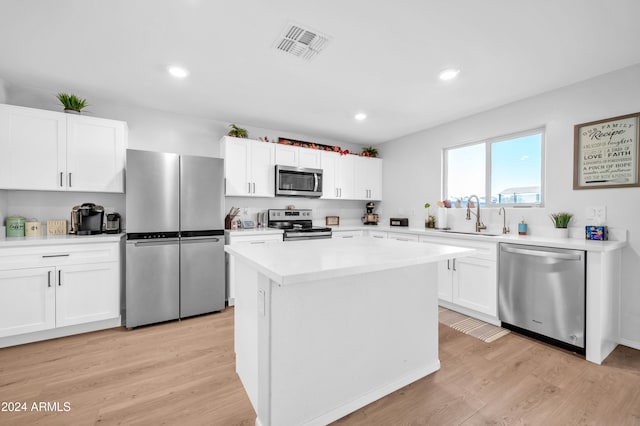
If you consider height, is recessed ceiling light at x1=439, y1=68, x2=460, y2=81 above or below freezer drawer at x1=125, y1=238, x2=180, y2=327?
above

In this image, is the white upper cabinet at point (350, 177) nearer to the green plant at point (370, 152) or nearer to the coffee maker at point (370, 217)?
the green plant at point (370, 152)

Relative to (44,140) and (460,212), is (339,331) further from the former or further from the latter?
(44,140)

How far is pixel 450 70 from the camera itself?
2.46 meters

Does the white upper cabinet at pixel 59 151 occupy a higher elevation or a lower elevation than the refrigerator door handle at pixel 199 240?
higher

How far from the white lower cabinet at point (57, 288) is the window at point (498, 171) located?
4.45 metres

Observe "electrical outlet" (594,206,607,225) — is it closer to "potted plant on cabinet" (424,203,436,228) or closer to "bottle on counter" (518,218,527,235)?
"bottle on counter" (518,218,527,235)

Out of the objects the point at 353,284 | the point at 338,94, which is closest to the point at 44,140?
the point at 338,94

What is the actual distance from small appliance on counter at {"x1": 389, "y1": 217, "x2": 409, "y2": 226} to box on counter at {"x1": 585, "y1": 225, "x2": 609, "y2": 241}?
7.24 feet

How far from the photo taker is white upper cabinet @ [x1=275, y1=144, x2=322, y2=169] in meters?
4.10

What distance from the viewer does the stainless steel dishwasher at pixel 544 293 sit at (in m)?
2.28

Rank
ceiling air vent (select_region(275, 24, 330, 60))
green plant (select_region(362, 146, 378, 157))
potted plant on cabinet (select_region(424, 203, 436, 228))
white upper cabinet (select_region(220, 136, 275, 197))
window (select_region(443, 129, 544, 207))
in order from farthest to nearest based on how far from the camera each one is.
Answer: green plant (select_region(362, 146, 378, 157)), potted plant on cabinet (select_region(424, 203, 436, 228)), white upper cabinet (select_region(220, 136, 275, 197)), window (select_region(443, 129, 544, 207)), ceiling air vent (select_region(275, 24, 330, 60))

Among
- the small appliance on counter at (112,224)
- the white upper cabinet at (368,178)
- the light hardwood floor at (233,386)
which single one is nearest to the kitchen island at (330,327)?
the light hardwood floor at (233,386)

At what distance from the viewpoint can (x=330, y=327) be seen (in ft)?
5.08

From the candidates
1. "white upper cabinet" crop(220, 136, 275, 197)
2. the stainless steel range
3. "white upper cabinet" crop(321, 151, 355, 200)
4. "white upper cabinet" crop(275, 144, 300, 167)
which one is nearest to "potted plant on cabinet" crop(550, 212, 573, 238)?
the stainless steel range
